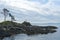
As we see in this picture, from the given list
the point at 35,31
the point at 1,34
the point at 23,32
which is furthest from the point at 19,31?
the point at 1,34

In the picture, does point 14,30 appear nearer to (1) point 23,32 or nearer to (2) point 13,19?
(1) point 23,32

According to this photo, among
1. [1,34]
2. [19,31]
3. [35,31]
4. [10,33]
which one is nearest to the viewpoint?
[1,34]

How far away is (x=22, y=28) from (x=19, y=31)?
4.81 meters

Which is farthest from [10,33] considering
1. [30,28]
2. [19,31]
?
[30,28]

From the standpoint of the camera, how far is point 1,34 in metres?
89.0

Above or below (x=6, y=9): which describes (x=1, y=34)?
below

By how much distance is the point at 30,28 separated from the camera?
117 meters

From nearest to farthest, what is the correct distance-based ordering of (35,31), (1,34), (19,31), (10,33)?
(1,34), (10,33), (19,31), (35,31)

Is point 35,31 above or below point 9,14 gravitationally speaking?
below

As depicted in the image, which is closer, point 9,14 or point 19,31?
point 19,31

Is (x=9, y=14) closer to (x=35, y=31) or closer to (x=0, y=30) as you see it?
(x=35, y=31)

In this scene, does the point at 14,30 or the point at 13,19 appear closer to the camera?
the point at 14,30

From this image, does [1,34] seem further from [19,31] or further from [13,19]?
[13,19]

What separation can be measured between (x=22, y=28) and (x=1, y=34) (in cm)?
2518
